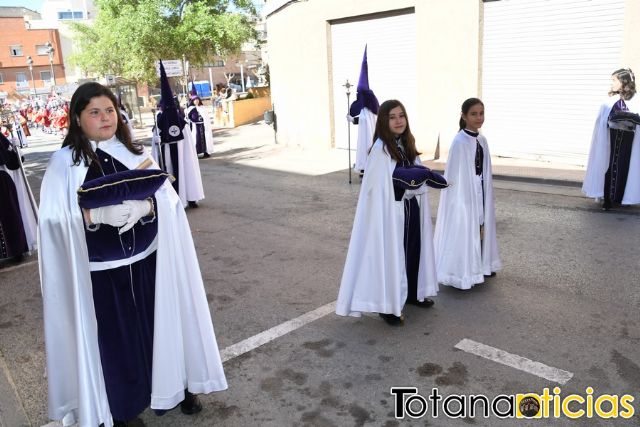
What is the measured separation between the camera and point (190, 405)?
144 inches

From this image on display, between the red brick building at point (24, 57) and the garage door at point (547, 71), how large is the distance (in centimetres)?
6139

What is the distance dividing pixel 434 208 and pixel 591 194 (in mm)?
2395

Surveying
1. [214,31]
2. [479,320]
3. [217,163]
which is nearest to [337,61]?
[217,163]

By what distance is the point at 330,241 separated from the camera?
7516 mm

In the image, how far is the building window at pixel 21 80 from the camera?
6312cm

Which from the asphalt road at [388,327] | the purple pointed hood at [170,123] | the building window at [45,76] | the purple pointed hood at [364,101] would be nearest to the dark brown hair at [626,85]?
the asphalt road at [388,327]

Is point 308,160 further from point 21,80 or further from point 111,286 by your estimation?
point 21,80

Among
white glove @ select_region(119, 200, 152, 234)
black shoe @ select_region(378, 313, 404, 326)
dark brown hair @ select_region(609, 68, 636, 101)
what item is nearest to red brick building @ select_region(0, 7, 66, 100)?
dark brown hair @ select_region(609, 68, 636, 101)

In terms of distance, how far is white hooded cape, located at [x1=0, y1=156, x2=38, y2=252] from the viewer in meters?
7.30

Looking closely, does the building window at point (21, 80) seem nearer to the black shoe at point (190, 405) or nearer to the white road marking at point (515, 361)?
the black shoe at point (190, 405)

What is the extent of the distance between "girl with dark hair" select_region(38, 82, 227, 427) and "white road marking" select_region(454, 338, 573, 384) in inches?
83.3

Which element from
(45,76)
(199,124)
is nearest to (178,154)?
(199,124)

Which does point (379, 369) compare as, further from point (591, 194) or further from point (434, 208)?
point (591, 194)

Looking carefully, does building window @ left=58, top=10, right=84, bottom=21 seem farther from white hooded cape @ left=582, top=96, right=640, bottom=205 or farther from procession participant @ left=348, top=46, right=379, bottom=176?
white hooded cape @ left=582, top=96, right=640, bottom=205
